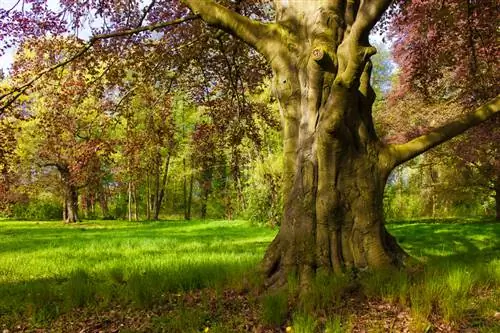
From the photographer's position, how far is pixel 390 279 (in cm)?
401

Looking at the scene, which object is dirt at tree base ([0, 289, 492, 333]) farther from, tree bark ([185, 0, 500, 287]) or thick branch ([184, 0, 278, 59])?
thick branch ([184, 0, 278, 59])

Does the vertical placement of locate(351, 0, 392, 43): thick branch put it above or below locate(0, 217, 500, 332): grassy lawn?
above

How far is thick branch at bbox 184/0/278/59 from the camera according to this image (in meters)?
4.96

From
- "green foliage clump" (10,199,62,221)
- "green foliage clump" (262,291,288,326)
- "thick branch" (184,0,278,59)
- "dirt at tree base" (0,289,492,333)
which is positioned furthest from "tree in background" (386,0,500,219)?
"green foliage clump" (10,199,62,221)

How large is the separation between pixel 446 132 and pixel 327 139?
5.07 feet

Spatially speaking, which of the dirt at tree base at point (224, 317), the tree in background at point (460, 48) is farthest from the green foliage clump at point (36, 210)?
the dirt at tree base at point (224, 317)

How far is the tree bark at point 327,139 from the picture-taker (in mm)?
4453

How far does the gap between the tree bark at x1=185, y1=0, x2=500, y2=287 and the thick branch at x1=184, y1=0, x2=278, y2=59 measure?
11 mm

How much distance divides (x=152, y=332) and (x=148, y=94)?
5.98m

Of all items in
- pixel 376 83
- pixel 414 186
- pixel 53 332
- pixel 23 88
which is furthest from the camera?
pixel 376 83

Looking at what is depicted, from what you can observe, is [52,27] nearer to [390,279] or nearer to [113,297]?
[113,297]

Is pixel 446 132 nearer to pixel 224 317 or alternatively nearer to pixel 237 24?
pixel 237 24

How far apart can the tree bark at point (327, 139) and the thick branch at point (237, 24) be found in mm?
11

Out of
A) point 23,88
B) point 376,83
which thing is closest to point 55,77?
point 23,88
